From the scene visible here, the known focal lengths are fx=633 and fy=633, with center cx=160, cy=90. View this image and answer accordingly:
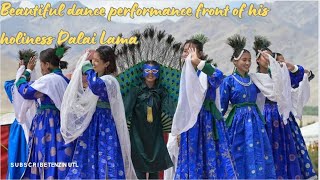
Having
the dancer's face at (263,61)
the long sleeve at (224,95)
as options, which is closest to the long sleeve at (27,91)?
the long sleeve at (224,95)

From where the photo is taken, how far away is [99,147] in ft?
20.3

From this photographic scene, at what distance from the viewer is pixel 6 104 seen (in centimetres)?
1013

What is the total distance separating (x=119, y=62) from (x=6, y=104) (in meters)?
3.86

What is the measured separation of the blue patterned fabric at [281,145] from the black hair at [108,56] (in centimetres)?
200

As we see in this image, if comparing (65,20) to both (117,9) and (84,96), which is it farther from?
(84,96)

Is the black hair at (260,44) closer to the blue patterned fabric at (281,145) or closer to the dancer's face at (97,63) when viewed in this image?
the blue patterned fabric at (281,145)

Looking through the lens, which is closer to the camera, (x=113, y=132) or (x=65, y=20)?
(x=113, y=132)

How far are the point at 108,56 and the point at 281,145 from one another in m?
2.36

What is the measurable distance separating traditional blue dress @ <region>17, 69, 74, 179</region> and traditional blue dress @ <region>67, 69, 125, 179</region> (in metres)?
0.21

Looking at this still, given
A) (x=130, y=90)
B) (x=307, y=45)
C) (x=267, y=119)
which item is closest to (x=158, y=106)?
(x=130, y=90)

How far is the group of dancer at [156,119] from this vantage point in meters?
6.19

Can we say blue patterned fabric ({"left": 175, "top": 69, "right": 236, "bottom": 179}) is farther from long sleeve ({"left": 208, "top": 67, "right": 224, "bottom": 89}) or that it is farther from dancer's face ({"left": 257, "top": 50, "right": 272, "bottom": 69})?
dancer's face ({"left": 257, "top": 50, "right": 272, "bottom": 69})

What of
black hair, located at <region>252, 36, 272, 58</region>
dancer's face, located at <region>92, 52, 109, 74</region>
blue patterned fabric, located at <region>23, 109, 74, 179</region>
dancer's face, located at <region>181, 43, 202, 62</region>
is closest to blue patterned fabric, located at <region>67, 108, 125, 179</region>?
blue patterned fabric, located at <region>23, 109, 74, 179</region>

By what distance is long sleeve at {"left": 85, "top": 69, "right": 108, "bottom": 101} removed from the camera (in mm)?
6094
